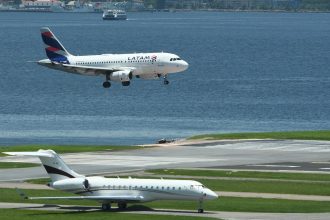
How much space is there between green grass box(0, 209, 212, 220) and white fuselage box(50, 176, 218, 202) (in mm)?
2057

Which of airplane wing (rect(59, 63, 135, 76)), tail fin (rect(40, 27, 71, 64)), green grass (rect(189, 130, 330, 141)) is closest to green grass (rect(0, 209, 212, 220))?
green grass (rect(189, 130, 330, 141))

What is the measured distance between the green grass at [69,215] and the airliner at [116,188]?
1765mm

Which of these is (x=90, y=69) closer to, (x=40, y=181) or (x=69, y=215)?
(x=40, y=181)

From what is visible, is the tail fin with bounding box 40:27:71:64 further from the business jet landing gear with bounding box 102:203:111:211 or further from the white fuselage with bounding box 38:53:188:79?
the business jet landing gear with bounding box 102:203:111:211

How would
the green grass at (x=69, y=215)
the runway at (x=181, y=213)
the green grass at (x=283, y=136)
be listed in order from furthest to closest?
1. the green grass at (x=283, y=136)
2. the green grass at (x=69, y=215)
3. the runway at (x=181, y=213)

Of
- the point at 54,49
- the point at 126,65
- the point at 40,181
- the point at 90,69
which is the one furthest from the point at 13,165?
the point at 54,49

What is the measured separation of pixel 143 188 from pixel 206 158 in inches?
1274

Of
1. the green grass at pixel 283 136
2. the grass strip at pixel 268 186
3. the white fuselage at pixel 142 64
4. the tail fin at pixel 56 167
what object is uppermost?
the tail fin at pixel 56 167

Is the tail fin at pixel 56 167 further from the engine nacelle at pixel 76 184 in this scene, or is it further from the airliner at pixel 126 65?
the airliner at pixel 126 65

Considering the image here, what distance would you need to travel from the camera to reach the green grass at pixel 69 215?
86938 millimetres

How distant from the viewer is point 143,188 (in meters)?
91.2

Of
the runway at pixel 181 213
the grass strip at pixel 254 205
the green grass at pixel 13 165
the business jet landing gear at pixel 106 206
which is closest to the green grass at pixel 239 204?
the grass strip at pixel 254 205

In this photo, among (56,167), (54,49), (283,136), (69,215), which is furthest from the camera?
(54,49)

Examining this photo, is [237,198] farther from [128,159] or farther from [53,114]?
[53,114]
